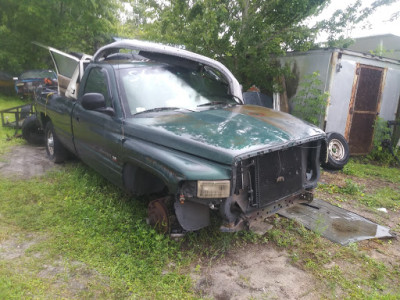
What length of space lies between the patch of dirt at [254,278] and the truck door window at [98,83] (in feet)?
7.20

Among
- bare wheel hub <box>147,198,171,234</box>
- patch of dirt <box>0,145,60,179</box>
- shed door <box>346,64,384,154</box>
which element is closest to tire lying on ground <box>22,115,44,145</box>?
patch of dirt <box>0,145,60,179</box>

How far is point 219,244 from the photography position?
10.5 feet

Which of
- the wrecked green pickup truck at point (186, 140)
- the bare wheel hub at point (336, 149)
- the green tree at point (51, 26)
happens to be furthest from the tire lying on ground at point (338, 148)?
the green tree at point (51, 26)

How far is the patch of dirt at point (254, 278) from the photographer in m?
2.55

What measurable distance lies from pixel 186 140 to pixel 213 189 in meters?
0.55

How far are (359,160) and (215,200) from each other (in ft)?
21.3

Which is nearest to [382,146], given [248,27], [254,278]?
[248,27]

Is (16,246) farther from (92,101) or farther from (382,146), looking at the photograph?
(382,146)

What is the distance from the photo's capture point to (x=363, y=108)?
7.73 metres

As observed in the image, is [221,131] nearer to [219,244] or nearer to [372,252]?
[219,244]

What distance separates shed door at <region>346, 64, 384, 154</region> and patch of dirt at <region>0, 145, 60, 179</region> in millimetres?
6893

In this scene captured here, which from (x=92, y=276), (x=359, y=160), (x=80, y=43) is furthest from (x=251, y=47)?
(x=80, y=43)

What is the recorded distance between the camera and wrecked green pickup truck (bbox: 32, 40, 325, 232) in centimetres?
260

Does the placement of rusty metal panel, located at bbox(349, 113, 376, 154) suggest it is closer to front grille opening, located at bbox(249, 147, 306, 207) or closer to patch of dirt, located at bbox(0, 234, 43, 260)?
front grille opening, located at bbox(249, 147, 306, 207)
